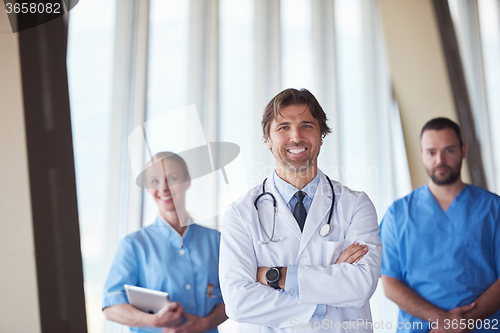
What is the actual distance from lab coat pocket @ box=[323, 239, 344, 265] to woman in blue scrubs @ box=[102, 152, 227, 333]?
63 cm

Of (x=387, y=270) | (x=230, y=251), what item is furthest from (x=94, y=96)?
(x=387, y=270)

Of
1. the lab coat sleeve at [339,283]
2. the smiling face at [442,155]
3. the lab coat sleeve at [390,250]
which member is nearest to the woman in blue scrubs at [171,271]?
the lab coat sleeve at [339,283]

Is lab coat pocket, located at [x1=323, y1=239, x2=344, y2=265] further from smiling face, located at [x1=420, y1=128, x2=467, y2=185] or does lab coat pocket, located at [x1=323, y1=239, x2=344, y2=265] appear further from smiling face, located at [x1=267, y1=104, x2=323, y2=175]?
smiling face, located at [x1=420, y1=128, x2=467, y2=185]

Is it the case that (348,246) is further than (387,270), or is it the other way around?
(387,270)

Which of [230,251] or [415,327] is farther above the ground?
[230,251]

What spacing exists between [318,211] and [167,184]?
2.68 ft

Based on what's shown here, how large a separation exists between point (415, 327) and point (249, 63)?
1.53 meters

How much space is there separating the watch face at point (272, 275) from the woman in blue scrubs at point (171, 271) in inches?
22.0

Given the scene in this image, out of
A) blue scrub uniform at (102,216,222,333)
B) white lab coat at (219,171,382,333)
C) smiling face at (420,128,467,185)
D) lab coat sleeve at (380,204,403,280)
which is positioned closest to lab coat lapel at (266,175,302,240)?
white lab coat at (219,171,382,333)

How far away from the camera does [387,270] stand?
1.74 m

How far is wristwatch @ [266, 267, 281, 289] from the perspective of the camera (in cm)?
115

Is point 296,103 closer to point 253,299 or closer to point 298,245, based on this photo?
point 298,245

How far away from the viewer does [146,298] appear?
152 cm

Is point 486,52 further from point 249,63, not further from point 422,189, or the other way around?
point 249,63
